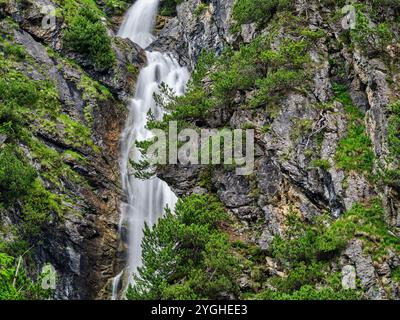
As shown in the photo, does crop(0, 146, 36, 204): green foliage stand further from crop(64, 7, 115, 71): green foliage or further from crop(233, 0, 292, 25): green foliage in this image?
crop(233, 0, 292, 25): green foliage

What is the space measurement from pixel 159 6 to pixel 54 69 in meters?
19.2

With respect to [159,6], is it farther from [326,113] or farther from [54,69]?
[326,113]

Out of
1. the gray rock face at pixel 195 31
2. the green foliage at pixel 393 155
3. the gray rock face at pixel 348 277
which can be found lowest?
the gray rock face at pixel 348 277

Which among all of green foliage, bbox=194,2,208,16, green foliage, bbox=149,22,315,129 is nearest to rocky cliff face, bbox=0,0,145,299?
green foliage, bbox=149,22,315,129

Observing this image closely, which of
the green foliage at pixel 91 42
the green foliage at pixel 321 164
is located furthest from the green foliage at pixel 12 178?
the green foliage at pixel 321 164

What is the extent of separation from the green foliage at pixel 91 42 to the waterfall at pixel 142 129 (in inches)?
132

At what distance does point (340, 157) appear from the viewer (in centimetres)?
2650

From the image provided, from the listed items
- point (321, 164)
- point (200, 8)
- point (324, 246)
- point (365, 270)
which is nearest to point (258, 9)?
point (200, 8)

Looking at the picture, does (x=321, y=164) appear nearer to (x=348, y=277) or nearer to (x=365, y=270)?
(x=365, y=270)

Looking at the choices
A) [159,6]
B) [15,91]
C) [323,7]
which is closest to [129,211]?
[15,91]

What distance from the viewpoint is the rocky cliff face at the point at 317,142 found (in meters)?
25.1

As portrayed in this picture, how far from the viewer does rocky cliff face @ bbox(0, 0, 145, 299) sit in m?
28.7

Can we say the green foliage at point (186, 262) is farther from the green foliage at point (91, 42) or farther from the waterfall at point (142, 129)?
the green foliage at point (91, 42)

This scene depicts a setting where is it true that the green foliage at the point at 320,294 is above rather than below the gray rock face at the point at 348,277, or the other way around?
below
